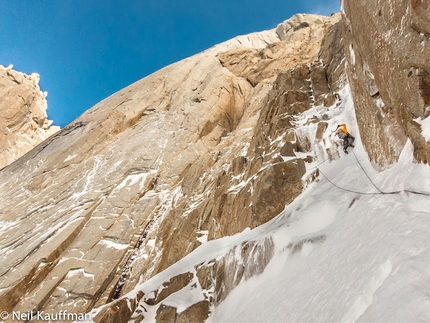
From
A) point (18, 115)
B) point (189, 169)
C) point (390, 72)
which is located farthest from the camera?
point (18, 115)

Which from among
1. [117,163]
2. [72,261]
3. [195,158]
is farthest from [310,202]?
[117,163]

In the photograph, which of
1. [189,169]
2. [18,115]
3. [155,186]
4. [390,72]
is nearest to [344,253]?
[390,72]

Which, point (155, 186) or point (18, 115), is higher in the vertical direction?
point (18, 115)

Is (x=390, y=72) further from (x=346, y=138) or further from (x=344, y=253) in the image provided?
(x=346, y=138)

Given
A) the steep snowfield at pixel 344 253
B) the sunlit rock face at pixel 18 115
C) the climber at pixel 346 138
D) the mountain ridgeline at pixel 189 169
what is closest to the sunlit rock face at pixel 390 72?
the mountain ridgeline at pixel 189 169

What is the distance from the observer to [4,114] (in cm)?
6438

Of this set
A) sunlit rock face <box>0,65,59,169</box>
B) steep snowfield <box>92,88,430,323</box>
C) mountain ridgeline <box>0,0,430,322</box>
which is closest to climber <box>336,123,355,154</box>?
steep snowfield <box>92,88,430,323</box>

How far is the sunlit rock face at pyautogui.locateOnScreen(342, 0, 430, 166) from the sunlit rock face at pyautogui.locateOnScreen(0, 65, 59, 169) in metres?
63.6

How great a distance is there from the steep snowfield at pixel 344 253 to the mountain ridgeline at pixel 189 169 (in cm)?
68

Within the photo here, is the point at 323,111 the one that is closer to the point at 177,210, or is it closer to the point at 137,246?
the point at 177,210

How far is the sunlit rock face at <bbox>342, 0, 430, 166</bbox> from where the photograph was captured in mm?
7992

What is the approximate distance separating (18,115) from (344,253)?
74.6 metres

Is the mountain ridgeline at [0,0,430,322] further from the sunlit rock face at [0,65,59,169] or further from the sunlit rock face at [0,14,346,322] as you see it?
the sunlit rock face at [0,65,59,169]

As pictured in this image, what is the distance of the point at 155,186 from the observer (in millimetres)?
29750
